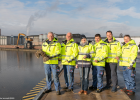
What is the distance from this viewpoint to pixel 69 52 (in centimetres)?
430

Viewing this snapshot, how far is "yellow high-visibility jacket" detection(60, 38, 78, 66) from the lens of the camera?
13.8 ft

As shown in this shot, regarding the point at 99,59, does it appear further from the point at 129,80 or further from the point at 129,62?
the point at 129,80

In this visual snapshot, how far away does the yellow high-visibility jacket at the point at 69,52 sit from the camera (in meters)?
4.20

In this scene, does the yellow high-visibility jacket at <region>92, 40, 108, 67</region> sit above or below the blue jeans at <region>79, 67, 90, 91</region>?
above

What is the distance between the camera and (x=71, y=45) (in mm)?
4270

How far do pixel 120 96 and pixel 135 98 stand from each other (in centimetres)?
54

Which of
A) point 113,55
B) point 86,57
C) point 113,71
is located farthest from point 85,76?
point 113,55

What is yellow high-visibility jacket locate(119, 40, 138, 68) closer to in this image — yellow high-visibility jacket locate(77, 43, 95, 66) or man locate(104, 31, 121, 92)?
man locate(104, 31, 121, 92)

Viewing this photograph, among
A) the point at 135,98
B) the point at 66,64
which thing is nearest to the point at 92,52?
the point at 66,64

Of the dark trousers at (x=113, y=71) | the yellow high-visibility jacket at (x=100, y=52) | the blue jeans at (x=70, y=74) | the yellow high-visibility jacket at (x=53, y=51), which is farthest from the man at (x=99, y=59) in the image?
the yellow high-visibility jacket at (x=53, y=51)

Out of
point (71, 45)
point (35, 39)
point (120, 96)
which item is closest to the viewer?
point (120, 96)

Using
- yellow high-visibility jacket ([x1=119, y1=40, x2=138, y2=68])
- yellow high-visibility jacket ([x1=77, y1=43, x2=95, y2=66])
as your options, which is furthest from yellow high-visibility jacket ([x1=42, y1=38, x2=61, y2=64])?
yellow high-visibility jacket ([x1=119, y1=40, x2=138, y2=68])

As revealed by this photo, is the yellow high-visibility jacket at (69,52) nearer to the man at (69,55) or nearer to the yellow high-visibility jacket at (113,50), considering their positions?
the man at (69,55)

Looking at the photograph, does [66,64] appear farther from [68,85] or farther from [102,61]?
[102,61]
